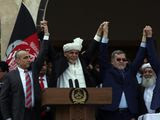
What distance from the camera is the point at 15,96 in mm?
9336

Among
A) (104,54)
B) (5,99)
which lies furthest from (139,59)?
(5,99)

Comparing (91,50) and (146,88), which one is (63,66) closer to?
(91,50)

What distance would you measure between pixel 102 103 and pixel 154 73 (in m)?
1.44

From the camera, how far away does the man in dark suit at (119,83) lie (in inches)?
383

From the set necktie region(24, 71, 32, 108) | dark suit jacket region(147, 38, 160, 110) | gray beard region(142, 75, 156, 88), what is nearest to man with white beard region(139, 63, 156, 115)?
gray beard region(142, 75, 156, 88)

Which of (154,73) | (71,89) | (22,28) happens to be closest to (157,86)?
(154,73)

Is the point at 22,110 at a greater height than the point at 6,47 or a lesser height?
lesser

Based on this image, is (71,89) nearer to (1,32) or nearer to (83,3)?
(1,32)

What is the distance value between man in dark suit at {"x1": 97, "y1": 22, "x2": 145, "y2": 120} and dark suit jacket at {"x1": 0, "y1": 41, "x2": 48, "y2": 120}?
3.38 ft

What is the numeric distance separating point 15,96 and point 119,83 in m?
1.57

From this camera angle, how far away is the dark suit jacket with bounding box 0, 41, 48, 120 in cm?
930

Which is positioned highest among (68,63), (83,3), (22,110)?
(83,3)

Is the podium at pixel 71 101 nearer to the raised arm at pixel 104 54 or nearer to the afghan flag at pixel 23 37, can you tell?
the raised arm at pixel 104 54

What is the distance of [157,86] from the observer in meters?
9.54
